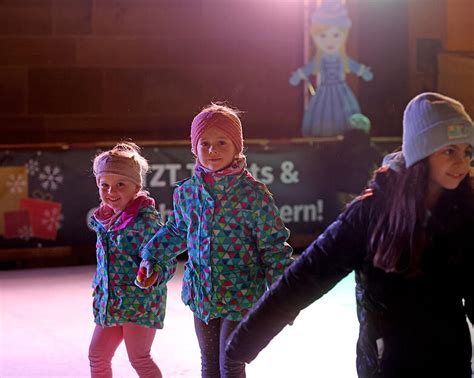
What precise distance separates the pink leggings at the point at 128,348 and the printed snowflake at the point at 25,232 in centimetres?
477

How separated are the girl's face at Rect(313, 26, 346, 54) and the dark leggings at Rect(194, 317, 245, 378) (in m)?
7.49

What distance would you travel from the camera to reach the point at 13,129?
10.7 m

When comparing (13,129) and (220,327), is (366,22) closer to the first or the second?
(13,129)

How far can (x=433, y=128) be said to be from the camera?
105 inches

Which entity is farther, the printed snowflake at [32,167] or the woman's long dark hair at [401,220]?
the printed snowflake at [32,167]

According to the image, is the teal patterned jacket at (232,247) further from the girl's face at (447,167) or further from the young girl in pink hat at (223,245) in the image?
the girl's face at (447,167)

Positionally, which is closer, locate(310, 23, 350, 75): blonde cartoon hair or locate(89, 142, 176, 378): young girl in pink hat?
locate(89, 142, 176, 378): young girl in pink hat

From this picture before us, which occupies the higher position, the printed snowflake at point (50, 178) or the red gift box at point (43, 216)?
the printed snowflake at point (50, 178)

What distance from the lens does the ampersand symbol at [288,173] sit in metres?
9.45

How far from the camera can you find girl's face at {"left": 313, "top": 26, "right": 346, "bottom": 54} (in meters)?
11.0

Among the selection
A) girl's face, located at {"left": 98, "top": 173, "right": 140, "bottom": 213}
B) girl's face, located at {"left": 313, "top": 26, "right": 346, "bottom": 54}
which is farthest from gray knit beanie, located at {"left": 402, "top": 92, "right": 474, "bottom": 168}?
girl's face, located at {"left": 313, "top": 26, "right": 346, "bottom": 54}

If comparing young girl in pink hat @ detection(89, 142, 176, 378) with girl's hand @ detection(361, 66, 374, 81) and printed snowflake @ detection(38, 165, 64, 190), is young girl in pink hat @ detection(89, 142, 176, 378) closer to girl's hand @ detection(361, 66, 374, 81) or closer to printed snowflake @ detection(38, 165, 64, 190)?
printed snowflake @ detection(38, 165, 64, 190)

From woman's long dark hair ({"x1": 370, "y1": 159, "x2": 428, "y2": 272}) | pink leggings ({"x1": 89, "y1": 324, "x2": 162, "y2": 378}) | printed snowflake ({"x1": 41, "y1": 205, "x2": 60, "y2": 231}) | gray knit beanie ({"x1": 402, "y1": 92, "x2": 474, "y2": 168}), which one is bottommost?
printed snowflake ({"x1": 41, "y1": 205, "x2": 60, "y2": 231})

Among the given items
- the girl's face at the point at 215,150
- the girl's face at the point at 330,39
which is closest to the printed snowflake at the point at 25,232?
the girl's face at the point at 330,39
